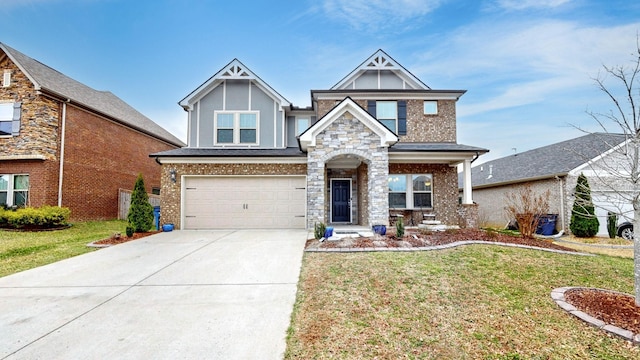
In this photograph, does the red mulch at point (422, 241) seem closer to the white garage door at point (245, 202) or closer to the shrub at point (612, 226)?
the white garage door at point (245, 202)

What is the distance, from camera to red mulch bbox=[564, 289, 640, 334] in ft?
12.8

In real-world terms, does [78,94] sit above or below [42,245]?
above

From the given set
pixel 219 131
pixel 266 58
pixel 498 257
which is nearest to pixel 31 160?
pixel 219 131

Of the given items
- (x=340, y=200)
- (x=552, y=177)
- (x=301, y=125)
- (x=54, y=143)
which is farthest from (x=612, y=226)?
(x=54, y=143)

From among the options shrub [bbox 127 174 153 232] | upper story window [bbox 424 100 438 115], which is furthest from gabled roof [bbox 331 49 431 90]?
shrub [bbox 127 174 153 232]

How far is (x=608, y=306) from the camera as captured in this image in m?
4.36

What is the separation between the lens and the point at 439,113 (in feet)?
46.2

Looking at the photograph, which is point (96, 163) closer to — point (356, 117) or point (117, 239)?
point (117, 239)

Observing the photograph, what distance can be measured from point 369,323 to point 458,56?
15.1 m

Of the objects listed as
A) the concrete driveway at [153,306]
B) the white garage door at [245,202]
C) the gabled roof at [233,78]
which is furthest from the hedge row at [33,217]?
the gabled roof at [233,78]

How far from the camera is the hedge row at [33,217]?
1189cm

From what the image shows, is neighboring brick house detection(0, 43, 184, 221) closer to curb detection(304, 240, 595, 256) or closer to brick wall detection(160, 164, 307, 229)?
brick wall detection(160, 164, 307, 229)

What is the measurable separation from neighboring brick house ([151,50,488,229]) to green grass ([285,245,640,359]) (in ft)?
16.4

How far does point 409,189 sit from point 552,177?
655 centimetres
